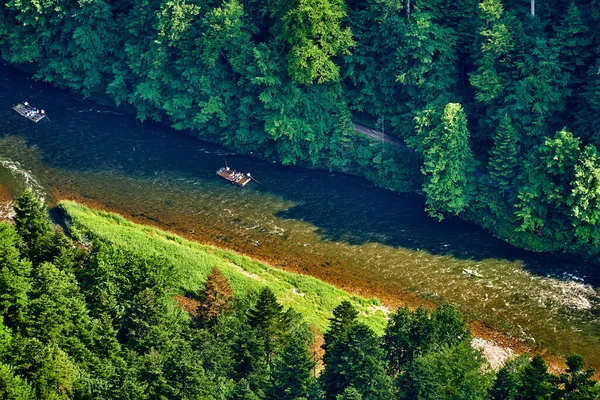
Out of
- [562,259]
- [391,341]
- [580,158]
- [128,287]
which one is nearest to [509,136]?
[580,158]

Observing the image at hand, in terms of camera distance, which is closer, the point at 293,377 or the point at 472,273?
the point at 293,377

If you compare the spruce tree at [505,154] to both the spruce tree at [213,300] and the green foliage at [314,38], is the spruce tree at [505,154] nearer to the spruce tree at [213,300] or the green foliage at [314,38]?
the green foliage at [314,38]

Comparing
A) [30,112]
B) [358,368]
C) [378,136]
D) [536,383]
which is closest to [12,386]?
[358,368]

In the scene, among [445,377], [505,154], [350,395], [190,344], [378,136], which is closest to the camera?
[350,395]

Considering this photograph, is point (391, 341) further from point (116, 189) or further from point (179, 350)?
point (116, 189)

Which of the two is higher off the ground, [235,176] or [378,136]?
[378,136]

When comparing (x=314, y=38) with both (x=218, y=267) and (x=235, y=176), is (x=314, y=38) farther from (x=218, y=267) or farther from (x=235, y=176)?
(x=218, y=267)

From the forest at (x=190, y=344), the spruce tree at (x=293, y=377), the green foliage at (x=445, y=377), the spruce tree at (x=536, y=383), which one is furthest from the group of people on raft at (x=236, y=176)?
the spruce tree at (x=536, y=383)
